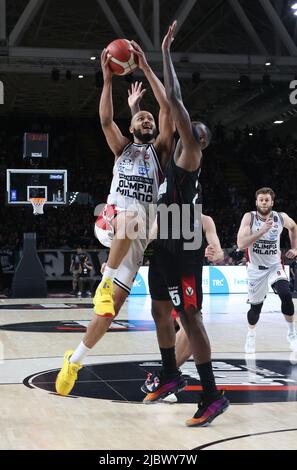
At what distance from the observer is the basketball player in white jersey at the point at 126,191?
15.4ft

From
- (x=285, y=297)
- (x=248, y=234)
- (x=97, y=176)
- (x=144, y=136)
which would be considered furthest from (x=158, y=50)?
(x=97, y=176)

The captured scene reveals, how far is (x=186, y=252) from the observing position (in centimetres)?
447

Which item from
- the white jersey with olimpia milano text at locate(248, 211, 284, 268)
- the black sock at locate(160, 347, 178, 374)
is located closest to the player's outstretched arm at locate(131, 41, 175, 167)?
the black sock at locate(160, 347, 178, 374)

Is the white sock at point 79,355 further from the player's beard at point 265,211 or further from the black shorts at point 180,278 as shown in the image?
the player's beard at point 265,211

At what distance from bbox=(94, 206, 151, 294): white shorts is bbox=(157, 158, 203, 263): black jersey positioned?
0.27 m

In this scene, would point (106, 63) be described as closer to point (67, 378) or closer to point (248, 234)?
point (67, 378)

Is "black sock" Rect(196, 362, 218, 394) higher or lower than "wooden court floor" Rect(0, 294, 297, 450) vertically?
higher

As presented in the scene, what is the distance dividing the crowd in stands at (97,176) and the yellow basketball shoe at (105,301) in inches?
705

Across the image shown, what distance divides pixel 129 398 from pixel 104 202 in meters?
20.6

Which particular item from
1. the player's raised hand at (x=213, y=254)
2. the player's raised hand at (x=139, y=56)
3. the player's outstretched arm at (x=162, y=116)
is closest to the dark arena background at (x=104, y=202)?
the player's raised hand at (x=213, y=254)

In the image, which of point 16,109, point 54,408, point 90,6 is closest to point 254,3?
point 90,6

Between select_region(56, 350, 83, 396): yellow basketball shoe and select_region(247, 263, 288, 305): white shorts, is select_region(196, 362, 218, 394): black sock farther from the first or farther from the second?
select_region(247, 263, 288, 305): white shorts

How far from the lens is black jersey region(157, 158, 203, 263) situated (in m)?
4.49

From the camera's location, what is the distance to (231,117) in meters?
31.3
